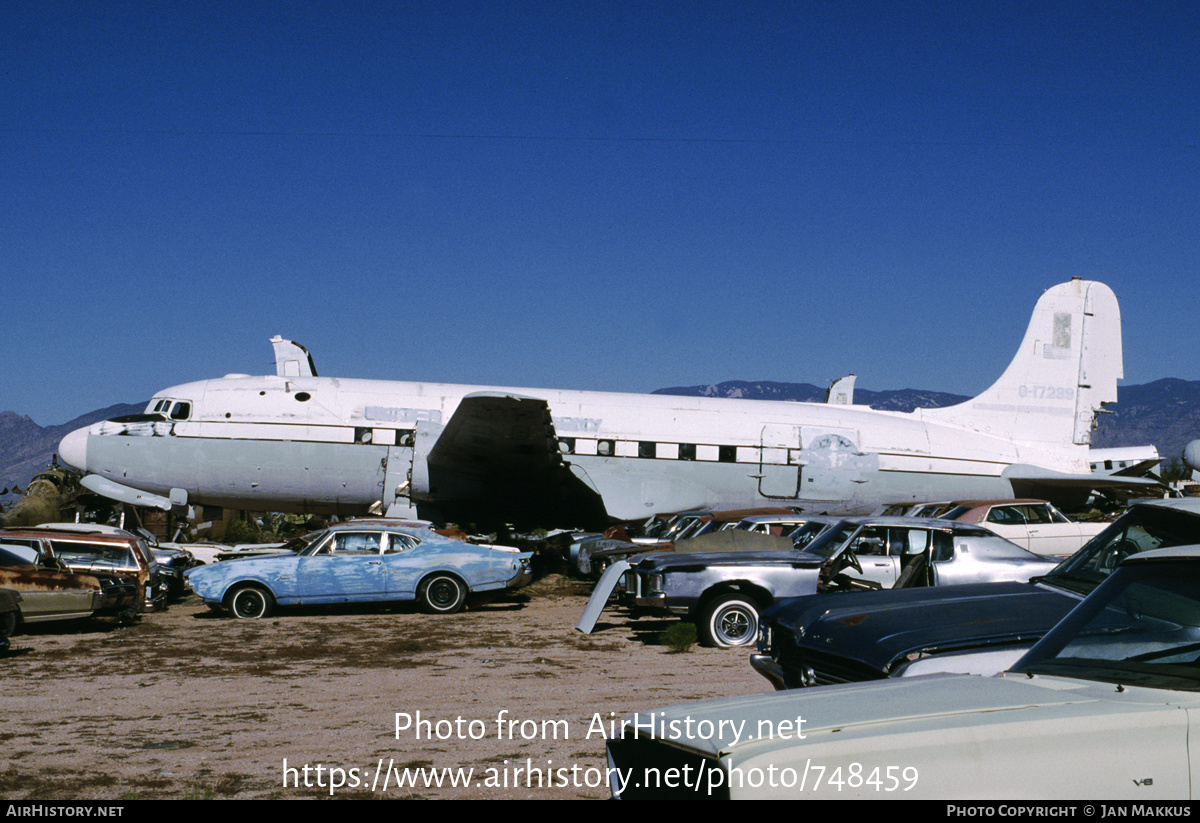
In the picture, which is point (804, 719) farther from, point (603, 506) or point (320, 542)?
point (603, 506)

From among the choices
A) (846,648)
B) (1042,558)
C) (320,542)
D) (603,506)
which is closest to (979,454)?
(603,506)

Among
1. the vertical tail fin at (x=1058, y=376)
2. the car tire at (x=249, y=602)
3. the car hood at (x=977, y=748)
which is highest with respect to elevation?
the vertical tail fin at (x=1058, y=376)

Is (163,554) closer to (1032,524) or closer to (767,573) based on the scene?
(767,573)

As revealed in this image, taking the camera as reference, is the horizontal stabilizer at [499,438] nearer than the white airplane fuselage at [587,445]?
Yes

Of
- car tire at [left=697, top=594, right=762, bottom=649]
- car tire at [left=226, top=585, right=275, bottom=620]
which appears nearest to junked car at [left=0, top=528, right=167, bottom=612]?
car tire at [left=226, top=585, right=275, bottom=620]

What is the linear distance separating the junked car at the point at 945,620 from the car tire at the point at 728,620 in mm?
3910

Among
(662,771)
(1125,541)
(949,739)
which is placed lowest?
(662,771)

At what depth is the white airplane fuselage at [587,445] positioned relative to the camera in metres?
21.6

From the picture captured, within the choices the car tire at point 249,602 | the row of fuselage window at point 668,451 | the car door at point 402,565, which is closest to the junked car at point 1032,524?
the row of fuselage window at point 668,451

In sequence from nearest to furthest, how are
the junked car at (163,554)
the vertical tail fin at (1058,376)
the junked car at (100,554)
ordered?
1. the junked car at (100,554)
2. the junked car at (163,554)
3. the vertical tail fin at (1058,376)

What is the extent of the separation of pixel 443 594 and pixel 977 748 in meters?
12.5

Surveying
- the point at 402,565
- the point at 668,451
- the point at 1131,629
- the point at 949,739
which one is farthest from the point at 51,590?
the point at 668,451

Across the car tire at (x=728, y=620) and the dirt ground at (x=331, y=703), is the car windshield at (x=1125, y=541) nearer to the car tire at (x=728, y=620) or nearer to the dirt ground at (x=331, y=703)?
the dirt ground at (x=331, y=703)

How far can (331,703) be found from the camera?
8281 millimetres
